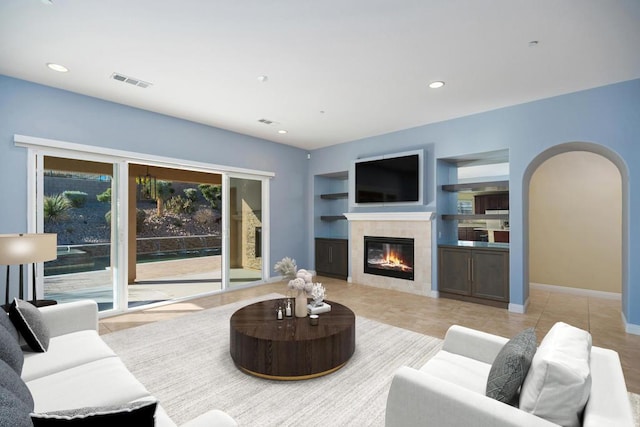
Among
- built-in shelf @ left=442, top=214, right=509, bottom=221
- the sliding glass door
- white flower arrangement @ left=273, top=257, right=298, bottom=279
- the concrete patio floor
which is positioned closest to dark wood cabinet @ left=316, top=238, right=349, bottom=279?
the sliding glass door

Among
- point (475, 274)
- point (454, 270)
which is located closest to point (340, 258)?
point (454, 270)

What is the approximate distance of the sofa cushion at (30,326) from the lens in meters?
2.01

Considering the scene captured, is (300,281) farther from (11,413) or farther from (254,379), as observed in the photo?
(11,413)

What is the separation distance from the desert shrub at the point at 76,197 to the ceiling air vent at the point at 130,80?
1625 mm

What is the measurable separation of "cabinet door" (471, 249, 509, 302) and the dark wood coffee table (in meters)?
2.80

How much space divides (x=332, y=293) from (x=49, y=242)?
3.95m

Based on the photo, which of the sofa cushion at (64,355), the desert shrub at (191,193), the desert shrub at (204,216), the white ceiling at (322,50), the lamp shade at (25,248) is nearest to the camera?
the sofa cushion at (64,355)

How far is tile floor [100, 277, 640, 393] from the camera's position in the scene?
350 cm

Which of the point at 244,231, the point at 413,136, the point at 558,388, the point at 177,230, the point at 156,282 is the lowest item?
the point at 156,282

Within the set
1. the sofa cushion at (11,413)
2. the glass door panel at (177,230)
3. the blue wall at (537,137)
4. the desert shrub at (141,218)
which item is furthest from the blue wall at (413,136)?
the desert shrub at (141,218)

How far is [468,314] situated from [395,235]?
1.85 meters

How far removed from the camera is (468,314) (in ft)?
13.8

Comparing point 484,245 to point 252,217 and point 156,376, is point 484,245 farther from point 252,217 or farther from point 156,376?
point 156,376

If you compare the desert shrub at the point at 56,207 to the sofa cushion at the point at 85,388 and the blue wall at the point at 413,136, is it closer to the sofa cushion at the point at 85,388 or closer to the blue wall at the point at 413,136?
the blue wall at the point at 413,136
